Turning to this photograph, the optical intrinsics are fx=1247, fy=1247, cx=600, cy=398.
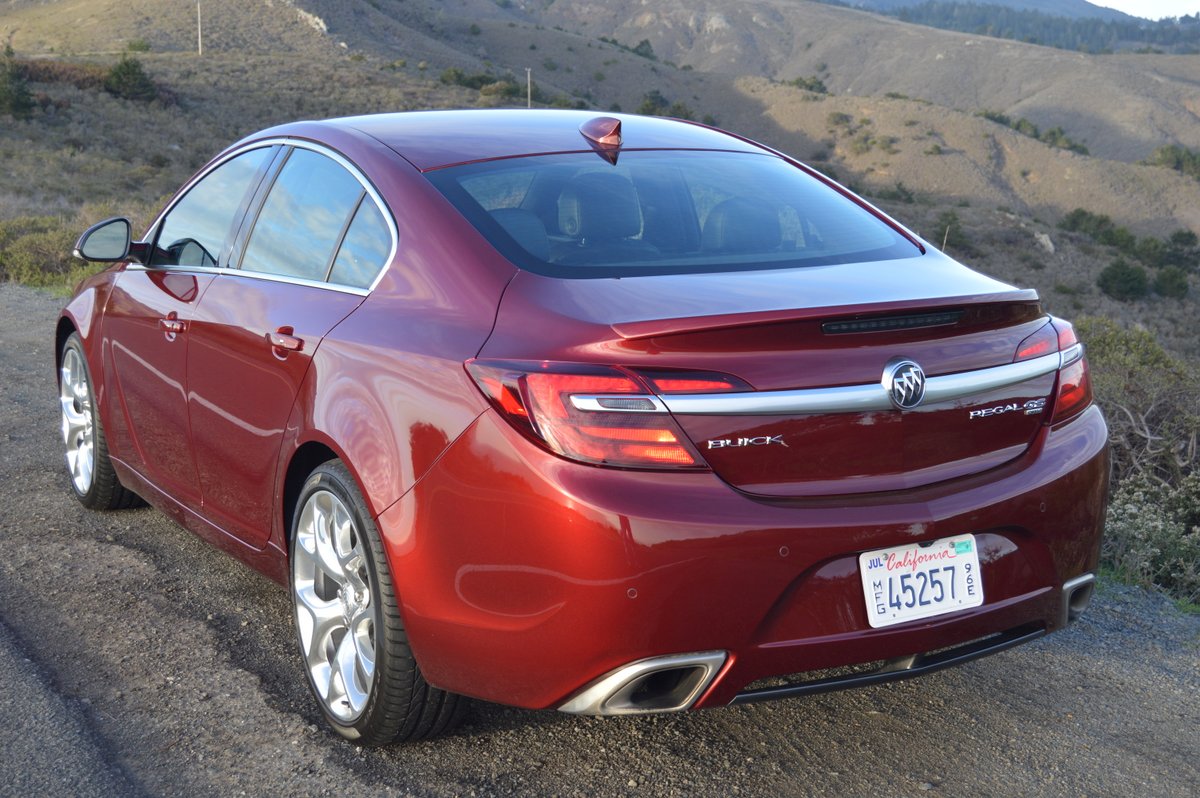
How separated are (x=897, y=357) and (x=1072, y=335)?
75 centimetres

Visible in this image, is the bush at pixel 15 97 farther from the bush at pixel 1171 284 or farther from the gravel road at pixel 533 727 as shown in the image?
the gravel road at pixel 533 727

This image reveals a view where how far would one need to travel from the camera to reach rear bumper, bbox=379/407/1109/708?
2520 mm

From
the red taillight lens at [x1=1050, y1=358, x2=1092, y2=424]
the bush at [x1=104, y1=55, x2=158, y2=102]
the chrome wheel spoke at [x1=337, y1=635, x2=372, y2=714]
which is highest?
the red taillight lens at [x1=1050, y1=358, x2=1092, y2=424]

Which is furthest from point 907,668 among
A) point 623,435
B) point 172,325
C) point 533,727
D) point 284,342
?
point 172,325

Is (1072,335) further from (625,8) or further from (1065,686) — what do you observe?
(625,8)

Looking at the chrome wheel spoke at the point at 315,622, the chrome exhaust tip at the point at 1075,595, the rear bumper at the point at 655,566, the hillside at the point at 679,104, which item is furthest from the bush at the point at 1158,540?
the hillside at the point at 679,104

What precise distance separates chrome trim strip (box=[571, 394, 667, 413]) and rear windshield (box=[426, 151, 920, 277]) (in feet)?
1.56

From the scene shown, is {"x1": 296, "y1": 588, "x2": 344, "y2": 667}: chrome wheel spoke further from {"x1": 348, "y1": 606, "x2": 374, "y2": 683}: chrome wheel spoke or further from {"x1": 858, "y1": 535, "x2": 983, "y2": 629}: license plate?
{"x1": 858, "y1": 535, "x2": 983, "y2": 629}: license plate

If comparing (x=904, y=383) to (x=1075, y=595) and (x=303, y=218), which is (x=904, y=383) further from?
(x=303, y=218)

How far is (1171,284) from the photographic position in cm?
4088

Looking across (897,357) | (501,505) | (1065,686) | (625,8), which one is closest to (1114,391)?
(1065,686)

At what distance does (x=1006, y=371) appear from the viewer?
2855 mm

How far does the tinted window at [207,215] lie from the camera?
4113 millimetres

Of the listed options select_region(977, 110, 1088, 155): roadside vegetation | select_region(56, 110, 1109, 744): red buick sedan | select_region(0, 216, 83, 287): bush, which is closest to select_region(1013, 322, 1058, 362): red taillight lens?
select_region(56, 110, 1109, 744): red buick sedan
